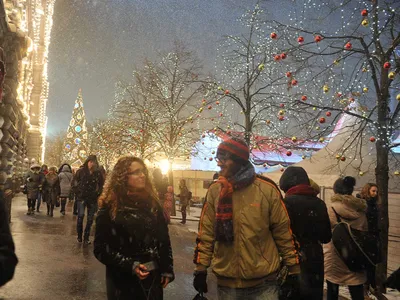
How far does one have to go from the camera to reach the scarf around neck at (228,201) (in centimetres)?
325

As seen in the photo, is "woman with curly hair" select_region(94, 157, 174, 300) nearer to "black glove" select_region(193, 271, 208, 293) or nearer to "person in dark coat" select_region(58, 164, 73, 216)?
"black glove" select_region(193, 271, 208, 293)

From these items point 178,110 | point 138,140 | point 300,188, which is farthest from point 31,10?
point 300,188

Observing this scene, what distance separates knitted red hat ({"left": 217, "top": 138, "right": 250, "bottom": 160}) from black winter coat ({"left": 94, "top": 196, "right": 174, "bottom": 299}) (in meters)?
0.85

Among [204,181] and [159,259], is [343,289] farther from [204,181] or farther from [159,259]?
[204,181]

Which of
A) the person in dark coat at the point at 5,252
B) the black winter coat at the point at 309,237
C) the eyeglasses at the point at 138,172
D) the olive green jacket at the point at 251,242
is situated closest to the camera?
the person in dark coat at the point at 5,252

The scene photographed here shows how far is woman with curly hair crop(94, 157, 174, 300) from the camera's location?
336 cm

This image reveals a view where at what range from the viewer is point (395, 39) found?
781cm

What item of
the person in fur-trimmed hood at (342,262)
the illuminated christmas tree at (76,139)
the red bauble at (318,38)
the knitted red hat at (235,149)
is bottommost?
the person in fur-trimmed hood at (342,262)

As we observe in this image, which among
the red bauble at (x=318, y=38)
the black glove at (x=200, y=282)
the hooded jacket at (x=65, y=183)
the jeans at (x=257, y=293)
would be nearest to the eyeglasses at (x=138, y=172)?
the black glove at (x=200, y=282)

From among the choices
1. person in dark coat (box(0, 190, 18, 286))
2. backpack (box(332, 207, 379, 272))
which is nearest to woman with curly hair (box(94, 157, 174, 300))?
person in dark coat (box(0, 190, 18, 286))

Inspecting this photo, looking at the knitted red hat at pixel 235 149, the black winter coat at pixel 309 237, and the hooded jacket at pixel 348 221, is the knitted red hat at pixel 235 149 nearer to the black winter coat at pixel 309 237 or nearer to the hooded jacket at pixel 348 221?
the black winter coat at pixel 309 237

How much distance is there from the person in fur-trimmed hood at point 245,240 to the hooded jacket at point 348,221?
1.90 metres

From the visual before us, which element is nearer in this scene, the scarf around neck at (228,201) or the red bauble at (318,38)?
the scarf around neck at (228,201)

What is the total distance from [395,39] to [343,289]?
487 centimetres
